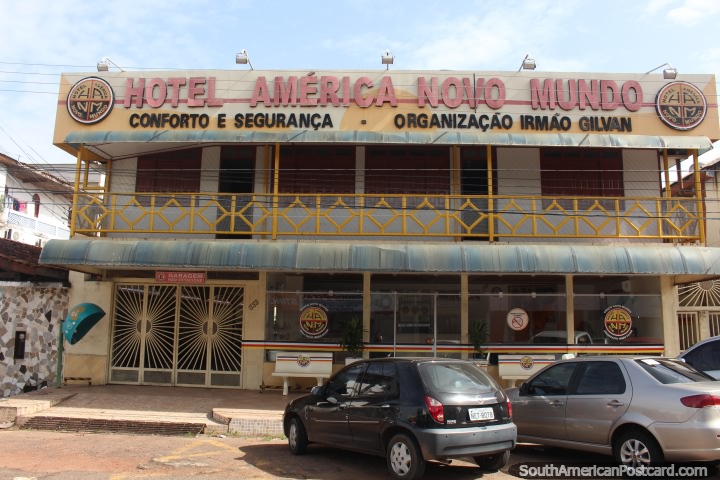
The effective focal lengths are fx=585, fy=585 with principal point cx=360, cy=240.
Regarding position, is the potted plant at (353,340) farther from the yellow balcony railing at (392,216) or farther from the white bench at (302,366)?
the yellow balcony railing at (392,216)

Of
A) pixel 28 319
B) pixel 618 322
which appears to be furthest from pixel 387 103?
pixel 28 319

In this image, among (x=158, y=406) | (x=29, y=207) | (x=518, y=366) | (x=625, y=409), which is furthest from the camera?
(x=29, y=207)

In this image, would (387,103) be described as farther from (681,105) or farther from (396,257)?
(681,105)

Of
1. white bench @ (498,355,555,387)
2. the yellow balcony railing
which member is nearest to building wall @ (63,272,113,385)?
the yellow balcony railing

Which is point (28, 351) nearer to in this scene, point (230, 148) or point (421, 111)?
point (230, 148)

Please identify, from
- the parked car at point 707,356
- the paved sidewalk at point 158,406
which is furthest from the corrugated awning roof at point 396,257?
the parked car at point 707,356

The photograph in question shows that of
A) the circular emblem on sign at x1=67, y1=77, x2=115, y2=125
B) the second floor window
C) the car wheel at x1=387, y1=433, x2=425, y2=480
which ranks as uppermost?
the circular emblem on sign at x1=67, y1=77, x2=115, y2=125

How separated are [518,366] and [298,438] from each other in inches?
258

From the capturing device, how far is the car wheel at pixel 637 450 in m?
6.67

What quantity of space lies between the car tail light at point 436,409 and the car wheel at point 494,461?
3.76 feet

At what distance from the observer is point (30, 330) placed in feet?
46.4

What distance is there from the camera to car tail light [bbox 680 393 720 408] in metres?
6.40

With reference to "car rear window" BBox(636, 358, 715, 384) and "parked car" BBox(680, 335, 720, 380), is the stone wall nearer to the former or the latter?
"car rear window" BBox(636, 358, 715, 384)

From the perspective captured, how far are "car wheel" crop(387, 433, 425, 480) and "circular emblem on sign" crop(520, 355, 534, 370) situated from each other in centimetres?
718
